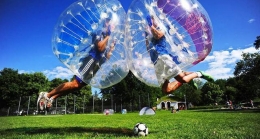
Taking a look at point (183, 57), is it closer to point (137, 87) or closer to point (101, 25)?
point (101, 25)

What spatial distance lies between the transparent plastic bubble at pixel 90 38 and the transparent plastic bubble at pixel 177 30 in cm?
63

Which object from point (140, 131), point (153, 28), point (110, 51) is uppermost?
point (153, 28)

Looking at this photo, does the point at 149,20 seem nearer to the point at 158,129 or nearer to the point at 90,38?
the point at 90,38

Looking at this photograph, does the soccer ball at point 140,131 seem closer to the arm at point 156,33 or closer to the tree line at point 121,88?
the arm at point 156,33

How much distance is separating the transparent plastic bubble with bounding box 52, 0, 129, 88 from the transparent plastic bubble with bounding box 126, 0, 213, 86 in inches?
24.8

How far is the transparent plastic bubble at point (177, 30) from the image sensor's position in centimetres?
581

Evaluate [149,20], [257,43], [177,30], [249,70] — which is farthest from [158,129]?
[249,70]

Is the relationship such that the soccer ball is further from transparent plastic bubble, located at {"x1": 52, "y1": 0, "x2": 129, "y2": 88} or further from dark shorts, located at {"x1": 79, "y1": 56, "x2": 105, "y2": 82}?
dark shorts, located at {"x1": 79, "y1": 56, "x2": 105, "y2": 82}

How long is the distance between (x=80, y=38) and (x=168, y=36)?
2.45 m

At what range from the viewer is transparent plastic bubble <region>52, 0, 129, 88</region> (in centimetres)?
625

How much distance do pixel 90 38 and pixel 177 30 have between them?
2407mm

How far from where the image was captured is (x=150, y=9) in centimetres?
596

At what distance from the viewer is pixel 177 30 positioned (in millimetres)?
5910

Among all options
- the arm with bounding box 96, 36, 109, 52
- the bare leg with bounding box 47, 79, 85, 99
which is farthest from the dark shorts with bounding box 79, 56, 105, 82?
the bare leg with bounding box 47, 79, 85, 99
